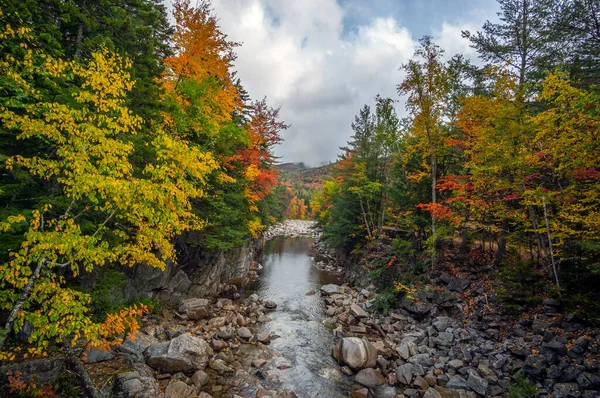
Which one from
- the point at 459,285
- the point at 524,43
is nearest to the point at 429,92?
the point at 524,43

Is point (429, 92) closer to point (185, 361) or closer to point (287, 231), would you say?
point (185, 361)

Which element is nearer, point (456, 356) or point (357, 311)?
point (456, 356)

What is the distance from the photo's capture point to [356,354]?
11148 millimetres

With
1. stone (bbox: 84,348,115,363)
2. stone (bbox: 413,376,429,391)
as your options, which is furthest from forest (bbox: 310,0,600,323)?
stone (bbox: 84,348,115,363)

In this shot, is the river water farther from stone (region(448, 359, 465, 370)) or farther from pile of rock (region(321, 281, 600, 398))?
stone (region(448, 359, 465, 370))

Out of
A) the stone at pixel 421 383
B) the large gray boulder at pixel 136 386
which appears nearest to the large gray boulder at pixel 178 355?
the large gray boulder at pixel 136 386

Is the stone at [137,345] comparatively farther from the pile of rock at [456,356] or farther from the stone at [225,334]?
the pile of rock at [456,356]

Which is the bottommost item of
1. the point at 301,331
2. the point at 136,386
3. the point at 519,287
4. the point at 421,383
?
the point at 301,331

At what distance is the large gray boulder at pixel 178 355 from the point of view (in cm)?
920

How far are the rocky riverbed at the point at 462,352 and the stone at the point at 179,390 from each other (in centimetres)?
585

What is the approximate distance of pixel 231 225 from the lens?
18.9m

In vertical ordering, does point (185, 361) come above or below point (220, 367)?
above

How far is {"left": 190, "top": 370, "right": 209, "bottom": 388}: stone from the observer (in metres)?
8.89

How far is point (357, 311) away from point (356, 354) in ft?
19.4
